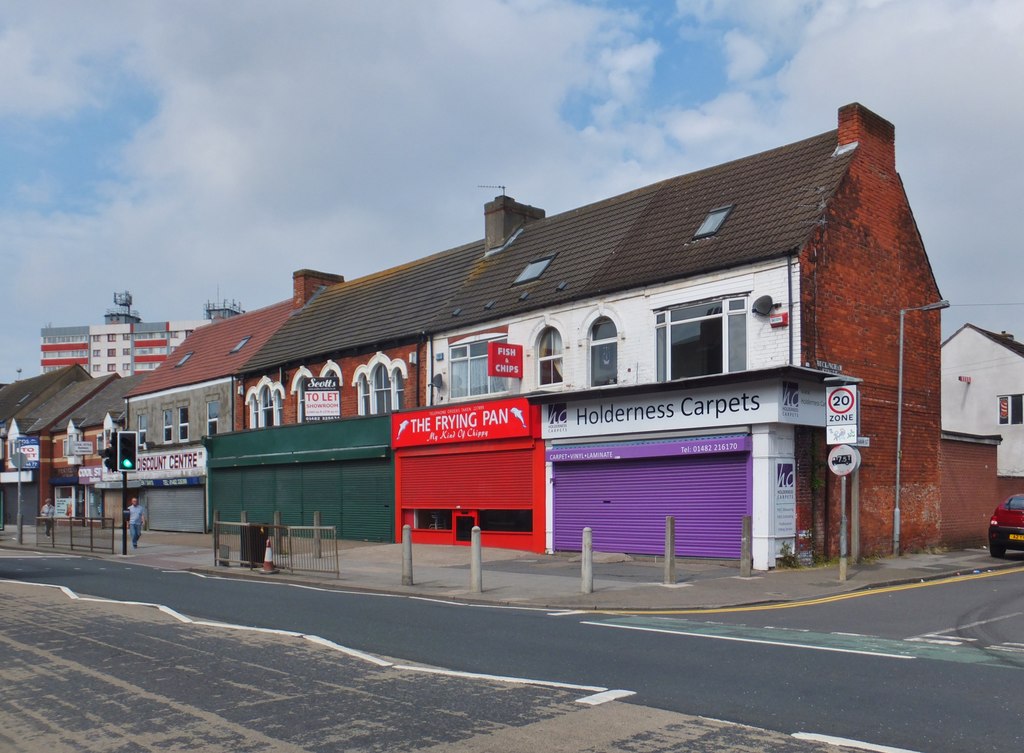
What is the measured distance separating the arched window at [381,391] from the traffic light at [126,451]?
7467mm

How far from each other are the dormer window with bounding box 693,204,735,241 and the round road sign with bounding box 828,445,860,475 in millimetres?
7137

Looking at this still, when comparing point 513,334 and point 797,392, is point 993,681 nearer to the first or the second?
point 797,392

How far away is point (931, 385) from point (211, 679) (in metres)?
20.8

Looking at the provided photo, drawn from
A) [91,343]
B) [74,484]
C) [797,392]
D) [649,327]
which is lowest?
[74,484]

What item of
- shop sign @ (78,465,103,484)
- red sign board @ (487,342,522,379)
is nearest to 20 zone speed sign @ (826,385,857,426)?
red sign board @ (487,342,522,379)

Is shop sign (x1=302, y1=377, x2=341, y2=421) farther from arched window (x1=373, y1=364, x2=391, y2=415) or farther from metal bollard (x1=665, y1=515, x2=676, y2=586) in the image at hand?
metal bollard (x1=665, y1=515, x2=676, y2=586)

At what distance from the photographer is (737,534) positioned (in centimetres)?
1948

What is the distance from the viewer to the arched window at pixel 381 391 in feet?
98.3

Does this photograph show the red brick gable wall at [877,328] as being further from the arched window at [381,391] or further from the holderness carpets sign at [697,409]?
the arched window at [381,391]

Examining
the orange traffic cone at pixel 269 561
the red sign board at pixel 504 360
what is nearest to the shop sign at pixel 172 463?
the red sign board at pixel 504 360

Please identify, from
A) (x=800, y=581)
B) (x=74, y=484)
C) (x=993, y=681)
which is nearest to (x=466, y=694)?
(x=993, y=681)

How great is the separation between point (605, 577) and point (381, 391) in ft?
45.6

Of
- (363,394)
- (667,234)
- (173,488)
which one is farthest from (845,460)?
(173,488)

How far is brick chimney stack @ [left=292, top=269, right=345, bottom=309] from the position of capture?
1523 inches
